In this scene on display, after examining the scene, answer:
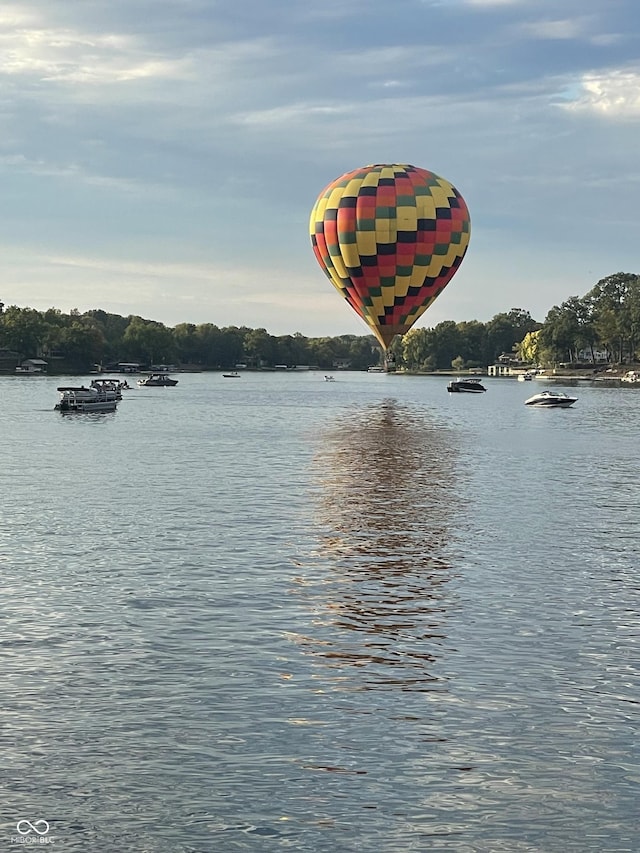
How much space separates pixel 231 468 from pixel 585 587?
3592 cm

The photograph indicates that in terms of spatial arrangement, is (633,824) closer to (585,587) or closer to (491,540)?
(585,587)

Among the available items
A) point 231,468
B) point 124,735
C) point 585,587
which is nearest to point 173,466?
point 231,468

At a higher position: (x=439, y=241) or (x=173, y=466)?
(x=439, y=241)

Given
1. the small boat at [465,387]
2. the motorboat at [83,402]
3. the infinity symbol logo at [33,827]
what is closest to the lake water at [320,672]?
the infinity symbol logo at [33,827]

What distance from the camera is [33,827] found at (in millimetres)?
13617

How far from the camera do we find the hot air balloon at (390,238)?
107 meters

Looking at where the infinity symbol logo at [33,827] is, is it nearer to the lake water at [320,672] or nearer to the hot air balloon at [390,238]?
the lake water at [320,672]

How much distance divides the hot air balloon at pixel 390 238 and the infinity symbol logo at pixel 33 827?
9473 centimetres

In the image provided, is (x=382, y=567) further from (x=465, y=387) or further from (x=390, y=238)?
(x=465, y=387)

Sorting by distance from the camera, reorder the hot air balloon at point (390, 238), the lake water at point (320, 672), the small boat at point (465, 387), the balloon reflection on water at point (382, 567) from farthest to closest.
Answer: the small boat at point (465, 387)
the hot air balloon at point (390, 238)
the balloon reflection on water at point (382, 567)
the lake water at point (320, 672)

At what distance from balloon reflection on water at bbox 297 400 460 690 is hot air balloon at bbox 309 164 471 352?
139 feet

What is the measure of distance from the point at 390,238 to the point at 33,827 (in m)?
95.0

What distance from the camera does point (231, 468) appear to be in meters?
62.4

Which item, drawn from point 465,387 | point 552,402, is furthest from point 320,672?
point 465,387
